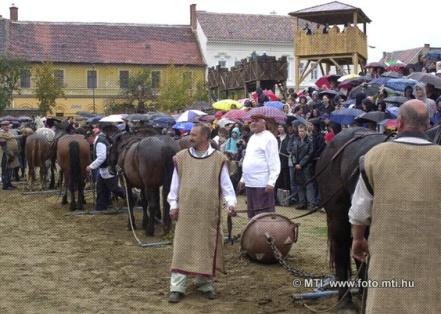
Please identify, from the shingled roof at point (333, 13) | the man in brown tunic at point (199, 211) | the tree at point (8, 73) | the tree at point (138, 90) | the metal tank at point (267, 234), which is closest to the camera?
the man in brown tunic at point (199, 211)

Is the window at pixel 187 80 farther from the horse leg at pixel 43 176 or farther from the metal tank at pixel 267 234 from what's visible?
the metal tank at pixel 267 234

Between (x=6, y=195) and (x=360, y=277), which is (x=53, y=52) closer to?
(x=6, y=195)

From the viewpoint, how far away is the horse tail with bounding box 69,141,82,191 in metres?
14.7

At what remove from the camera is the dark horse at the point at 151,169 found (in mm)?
10953

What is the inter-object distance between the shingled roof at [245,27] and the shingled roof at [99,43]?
199 centimetres

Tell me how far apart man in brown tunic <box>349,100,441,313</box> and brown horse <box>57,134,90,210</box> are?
11004 mm

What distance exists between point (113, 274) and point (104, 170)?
5.39 m

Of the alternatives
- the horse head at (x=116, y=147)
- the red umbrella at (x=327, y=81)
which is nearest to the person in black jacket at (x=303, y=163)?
the horse head at (x=116, y=147)

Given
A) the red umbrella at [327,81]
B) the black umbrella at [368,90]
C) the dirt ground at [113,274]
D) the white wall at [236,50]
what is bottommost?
the dirt ground at [113,274]

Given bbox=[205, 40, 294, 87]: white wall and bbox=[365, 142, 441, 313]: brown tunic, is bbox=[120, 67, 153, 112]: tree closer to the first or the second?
bbox=[205, 40, 294, 87]: white wall

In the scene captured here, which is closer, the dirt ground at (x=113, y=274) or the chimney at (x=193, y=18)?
the dirt ground at (x=113, y=274)

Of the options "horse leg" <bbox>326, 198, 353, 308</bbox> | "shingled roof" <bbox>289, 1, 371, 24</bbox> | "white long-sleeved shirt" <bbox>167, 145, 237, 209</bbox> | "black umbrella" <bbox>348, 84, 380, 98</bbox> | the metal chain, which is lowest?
the metal chain

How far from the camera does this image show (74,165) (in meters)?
14.9

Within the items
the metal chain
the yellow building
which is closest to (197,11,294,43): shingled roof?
the yellow building
